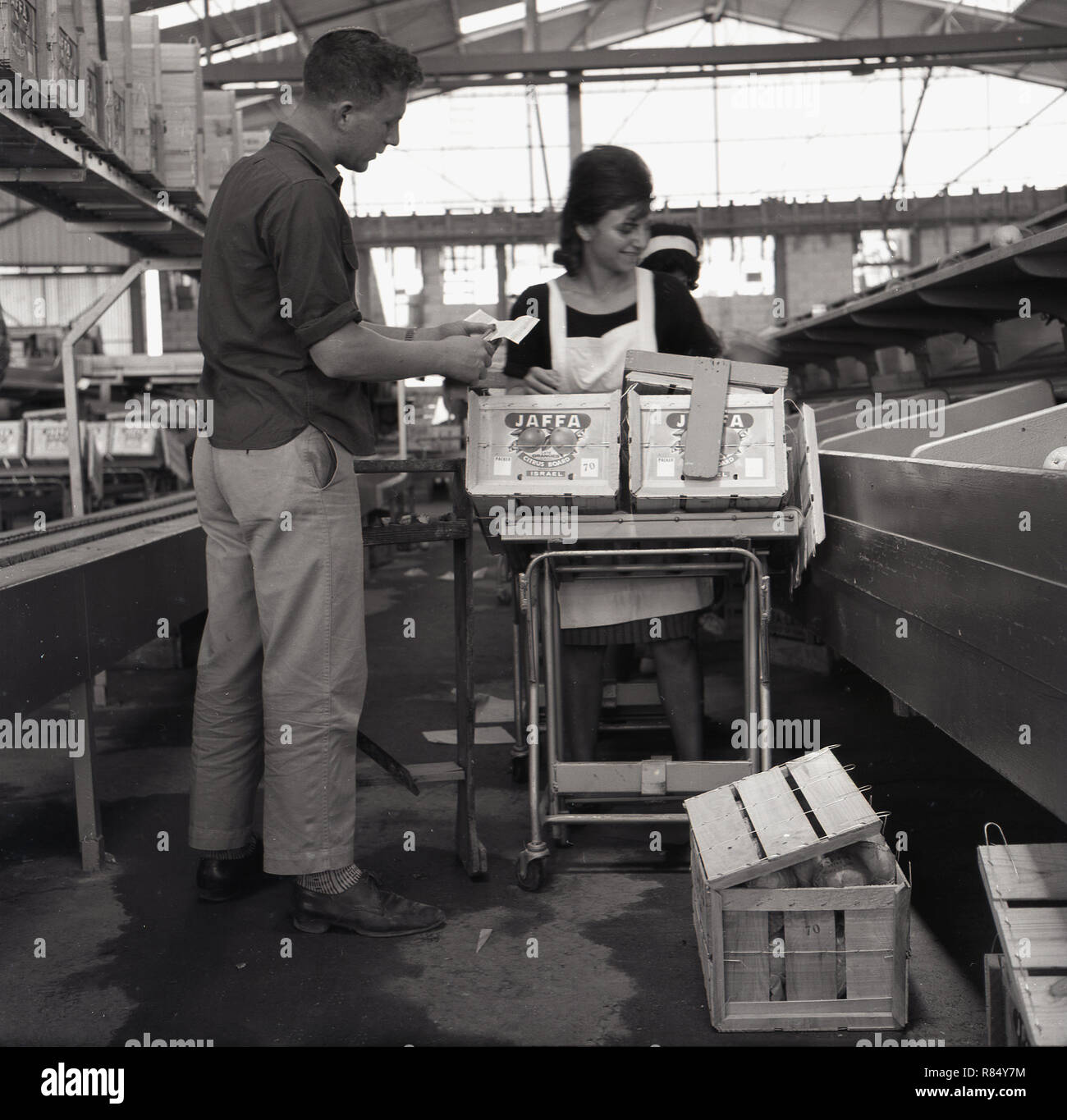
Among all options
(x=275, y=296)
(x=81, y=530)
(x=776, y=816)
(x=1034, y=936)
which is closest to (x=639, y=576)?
(x=776, y=816)

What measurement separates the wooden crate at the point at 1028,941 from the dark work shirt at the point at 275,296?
1476mm

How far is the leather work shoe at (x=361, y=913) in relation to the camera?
2.57 metres

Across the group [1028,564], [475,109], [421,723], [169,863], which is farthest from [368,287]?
[1028,564]

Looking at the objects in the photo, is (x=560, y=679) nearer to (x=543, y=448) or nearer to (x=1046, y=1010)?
(x=543, y=448)

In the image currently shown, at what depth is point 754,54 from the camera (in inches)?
500

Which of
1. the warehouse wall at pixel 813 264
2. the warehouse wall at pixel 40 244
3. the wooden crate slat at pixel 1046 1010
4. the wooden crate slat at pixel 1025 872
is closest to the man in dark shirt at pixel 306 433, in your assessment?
the wooden crate slat at pixel 1025 872

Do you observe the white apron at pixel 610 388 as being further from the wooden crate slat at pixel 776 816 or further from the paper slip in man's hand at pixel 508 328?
the wooden crate slat at pixel 776 816

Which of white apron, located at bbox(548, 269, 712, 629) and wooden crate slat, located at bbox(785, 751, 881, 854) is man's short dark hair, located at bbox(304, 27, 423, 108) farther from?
wooden crate slat, located at bbox(785, 751, 881, 854)

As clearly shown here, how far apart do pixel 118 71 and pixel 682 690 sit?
2.75m

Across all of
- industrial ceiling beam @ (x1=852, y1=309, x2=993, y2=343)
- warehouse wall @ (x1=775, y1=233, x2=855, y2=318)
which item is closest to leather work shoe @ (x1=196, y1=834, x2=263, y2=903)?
industrial ceiling beam @ (x1=852, y1=309, x2=993, y2=343)

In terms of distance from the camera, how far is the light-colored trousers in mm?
2459

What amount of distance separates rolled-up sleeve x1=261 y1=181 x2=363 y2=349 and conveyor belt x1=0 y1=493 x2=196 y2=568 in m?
0.98
